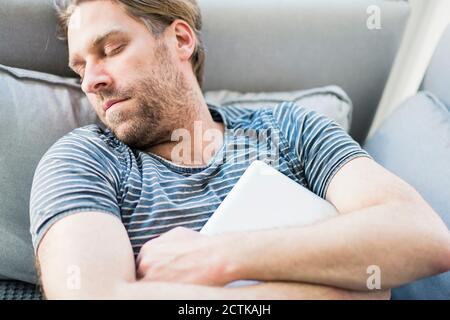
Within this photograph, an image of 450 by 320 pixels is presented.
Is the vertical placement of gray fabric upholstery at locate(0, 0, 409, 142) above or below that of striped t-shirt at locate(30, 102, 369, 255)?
above

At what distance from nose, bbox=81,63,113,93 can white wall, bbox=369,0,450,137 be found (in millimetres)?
1012

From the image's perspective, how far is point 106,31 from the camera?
35.4 inches

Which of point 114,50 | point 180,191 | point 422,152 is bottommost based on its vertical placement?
point 180,191

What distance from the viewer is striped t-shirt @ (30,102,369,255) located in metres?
0.70

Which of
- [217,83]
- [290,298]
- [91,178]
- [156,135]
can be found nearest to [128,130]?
[156,135]

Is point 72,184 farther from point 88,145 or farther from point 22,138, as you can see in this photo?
point 22,138

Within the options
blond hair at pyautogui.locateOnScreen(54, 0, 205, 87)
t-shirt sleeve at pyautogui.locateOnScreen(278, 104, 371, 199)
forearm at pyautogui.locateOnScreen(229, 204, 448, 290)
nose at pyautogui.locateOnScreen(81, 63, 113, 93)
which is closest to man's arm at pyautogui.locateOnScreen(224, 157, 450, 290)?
forearm at pyautogui.locateOnScreen(229, 204, 448, 290)

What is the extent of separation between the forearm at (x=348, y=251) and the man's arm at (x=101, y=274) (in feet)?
0.08

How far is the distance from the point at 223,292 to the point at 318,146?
413mm

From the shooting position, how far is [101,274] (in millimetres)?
607

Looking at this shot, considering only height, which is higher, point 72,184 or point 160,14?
point 160,14

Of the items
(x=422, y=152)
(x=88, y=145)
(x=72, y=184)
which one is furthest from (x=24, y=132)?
(x=422, y=152)

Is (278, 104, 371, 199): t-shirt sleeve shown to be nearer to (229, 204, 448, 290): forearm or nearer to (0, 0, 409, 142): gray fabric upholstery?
(229, 204, 448, 290): forearm

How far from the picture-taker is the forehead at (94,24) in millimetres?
903
